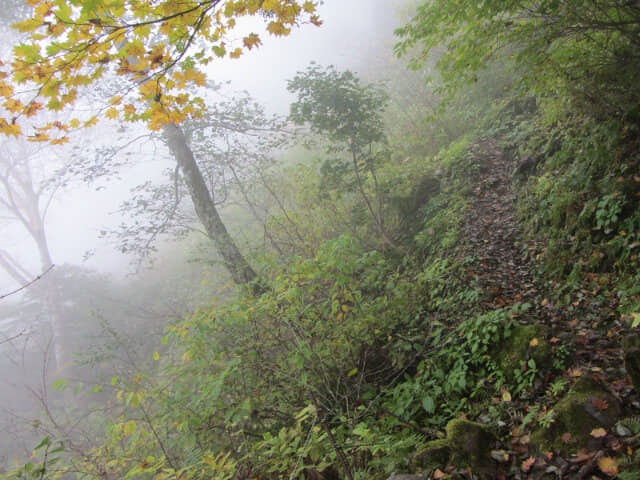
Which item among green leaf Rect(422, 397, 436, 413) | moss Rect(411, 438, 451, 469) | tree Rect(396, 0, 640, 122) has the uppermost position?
tree Rect(396, 0, 640, 122)

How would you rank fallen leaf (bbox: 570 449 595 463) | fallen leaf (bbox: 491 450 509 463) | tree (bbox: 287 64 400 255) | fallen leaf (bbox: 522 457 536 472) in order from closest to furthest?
fallen leaf (bbox: 570 449 595 463), fallen leaf (bbox: 522 457 536 472), fallen leaf (bbox: 491 450 509 463), tree (bbox: 287 64 400 255)

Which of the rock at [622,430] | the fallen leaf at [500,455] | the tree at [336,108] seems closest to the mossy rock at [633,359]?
the rock at [622,430]

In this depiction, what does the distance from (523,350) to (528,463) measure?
0.93m

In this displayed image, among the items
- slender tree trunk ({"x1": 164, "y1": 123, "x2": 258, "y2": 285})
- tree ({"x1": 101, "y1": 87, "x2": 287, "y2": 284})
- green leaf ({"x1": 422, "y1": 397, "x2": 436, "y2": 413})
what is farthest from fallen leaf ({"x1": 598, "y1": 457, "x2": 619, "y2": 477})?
slender tree trunk ({"x1": 164, "y1": 123, "x2": 258, "y2": 285})

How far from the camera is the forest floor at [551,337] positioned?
6.41 ft

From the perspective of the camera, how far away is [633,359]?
7.01 ft

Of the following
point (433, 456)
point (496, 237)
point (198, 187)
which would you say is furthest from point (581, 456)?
point (198, 187)

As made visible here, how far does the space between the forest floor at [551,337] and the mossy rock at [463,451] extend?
0.10 meters

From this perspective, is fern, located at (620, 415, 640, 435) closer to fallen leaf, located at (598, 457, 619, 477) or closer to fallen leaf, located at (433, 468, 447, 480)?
fallen leaf, located at (598, 457, 619, 477)

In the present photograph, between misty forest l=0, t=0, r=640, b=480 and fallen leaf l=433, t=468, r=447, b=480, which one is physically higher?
misty forest l=0, t=0, r=640, b=480

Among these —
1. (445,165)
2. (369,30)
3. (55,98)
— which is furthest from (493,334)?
(369,30)

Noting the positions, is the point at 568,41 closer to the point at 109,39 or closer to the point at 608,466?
the point at 608,466

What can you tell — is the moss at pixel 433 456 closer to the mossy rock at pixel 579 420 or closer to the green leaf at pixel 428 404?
the green leaf at pixel 428 404

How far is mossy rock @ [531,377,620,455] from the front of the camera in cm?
201
